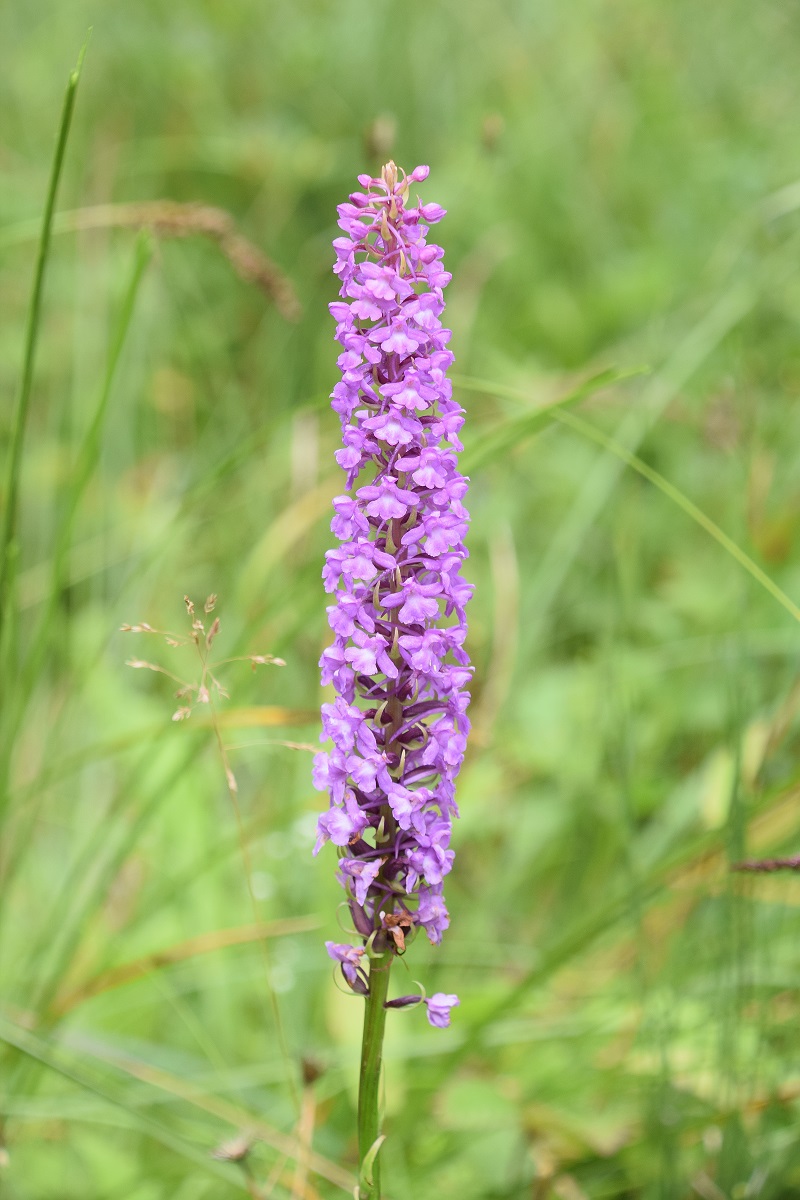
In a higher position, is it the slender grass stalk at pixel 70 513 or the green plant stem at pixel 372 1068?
the slender grass stalk at pixel 70 513

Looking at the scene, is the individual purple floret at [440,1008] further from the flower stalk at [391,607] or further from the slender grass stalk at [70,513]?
the slender grass stalk at [70,513]

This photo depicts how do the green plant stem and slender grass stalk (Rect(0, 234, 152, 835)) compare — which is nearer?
the green plant stem

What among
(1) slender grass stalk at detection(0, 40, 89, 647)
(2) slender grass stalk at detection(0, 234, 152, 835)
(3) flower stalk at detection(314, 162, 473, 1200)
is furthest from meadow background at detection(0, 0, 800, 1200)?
(3) flower stalk at detection(314, 162, 473, 1200)

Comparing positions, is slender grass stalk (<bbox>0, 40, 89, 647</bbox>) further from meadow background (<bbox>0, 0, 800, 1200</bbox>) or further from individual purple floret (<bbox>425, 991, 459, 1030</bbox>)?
individual purple floret (<bbox>425, 991, 459, 1030</bbox>)

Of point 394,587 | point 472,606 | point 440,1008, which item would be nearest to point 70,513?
point 394,587

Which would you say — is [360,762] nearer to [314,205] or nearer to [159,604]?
[159,604]

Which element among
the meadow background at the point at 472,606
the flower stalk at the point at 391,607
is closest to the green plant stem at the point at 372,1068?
the flower stalk at the point at 391,607

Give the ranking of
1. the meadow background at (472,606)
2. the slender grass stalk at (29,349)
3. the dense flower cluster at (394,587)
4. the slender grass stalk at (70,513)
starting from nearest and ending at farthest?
the dense flower cluster at (394,587), the slender grass stalk at (29,349), the slender grass stalk at (70,513), the meadow background at (472,606)
